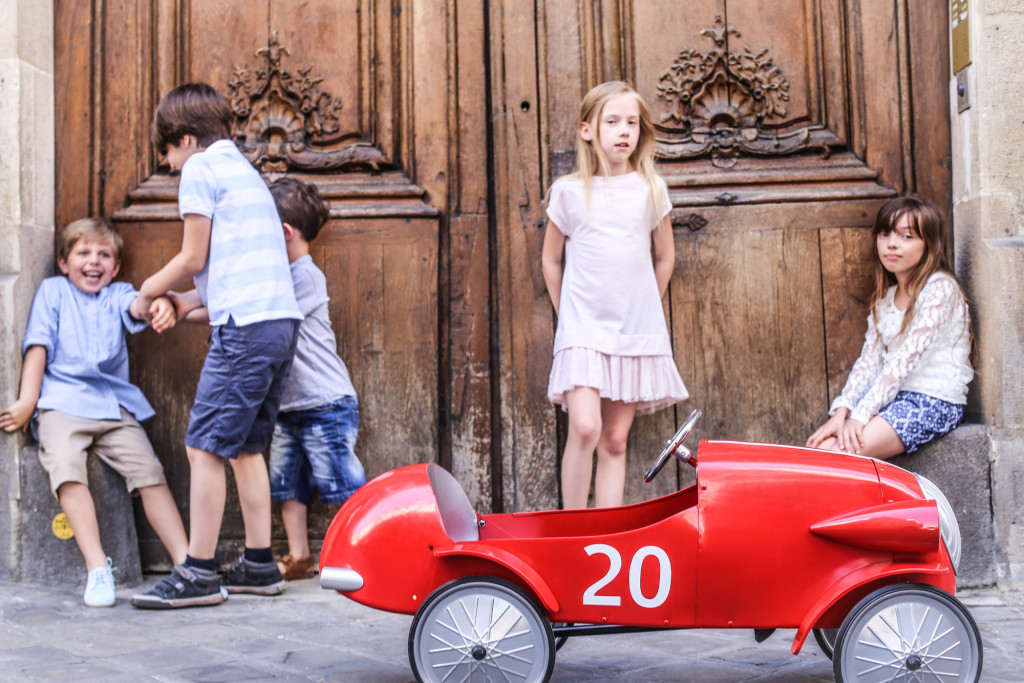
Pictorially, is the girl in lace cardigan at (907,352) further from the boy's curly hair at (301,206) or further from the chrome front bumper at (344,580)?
the boy's curly hair at (301,206)

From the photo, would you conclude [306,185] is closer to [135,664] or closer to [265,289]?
[265,289]

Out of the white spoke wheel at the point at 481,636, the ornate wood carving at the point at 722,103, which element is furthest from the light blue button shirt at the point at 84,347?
the ornate wood carving at the point at 722,103

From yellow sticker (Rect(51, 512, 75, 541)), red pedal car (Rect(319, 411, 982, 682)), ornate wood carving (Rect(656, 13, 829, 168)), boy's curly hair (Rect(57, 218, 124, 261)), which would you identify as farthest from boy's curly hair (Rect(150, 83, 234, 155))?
red pedal car (Rect(319, 411, 982, 682))

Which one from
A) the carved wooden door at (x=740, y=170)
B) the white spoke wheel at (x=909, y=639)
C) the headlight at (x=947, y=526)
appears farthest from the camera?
the carved wooden door at (x=740, y=170)

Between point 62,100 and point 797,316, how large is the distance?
3017mm

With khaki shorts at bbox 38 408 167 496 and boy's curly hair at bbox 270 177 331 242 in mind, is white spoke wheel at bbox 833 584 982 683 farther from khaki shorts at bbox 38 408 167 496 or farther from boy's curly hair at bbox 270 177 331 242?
khaki shorts at bbox 38 408 167 496

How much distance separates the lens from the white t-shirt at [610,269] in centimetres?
335

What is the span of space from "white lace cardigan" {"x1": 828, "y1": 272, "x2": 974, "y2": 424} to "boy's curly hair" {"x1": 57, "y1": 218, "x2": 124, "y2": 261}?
9.09 ft

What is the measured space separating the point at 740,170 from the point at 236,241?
1.90 meters

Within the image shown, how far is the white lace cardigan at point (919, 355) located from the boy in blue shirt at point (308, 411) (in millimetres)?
1799

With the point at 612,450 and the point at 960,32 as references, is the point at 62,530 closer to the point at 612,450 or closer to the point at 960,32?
the point at 612,450

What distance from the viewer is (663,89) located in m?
3.72

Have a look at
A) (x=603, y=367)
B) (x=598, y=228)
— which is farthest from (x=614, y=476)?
(x=598, y=228)

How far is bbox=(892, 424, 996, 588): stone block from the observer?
3.28 metres
